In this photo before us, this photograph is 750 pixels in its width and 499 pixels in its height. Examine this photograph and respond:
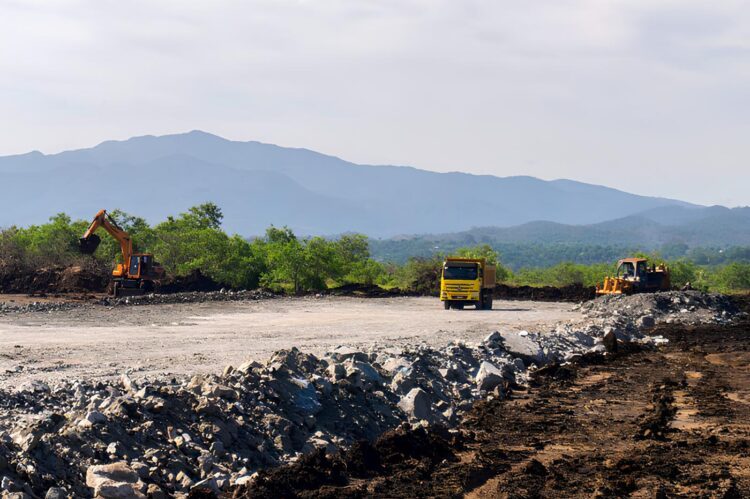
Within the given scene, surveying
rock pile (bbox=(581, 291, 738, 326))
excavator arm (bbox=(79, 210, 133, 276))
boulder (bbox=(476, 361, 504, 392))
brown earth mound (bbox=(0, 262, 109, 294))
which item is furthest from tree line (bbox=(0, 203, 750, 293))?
boulder (bbox=(476, 361, 504, 392))

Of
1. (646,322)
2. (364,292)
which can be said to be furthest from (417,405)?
(364,292)

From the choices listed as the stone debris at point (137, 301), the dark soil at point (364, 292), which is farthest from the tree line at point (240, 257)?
the stone debris at point (137, 301)

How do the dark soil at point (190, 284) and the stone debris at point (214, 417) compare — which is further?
the dark soil at point (190, 284)

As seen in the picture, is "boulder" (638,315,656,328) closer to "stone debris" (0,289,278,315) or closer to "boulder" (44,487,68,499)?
"stone debris" (0,289,278,315)

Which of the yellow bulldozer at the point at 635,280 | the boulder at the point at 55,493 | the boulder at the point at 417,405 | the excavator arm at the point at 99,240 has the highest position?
the excavator arm at the point at 99,240

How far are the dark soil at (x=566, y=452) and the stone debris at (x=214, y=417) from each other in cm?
66

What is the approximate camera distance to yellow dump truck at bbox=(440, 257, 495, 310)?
127ft

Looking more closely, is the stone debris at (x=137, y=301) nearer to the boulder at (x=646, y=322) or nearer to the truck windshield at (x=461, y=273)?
the truck windshield at (x=461, y=273)

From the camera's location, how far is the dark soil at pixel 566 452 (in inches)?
398

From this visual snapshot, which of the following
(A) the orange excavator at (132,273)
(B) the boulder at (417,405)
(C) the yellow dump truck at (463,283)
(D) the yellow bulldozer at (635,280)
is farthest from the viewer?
(A) the orange excavator at (132,273)

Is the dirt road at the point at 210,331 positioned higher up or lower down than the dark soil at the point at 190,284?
lower down

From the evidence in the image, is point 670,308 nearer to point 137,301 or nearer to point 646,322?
point 646,322

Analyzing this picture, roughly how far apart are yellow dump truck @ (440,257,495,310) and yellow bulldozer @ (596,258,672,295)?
26.4 feet

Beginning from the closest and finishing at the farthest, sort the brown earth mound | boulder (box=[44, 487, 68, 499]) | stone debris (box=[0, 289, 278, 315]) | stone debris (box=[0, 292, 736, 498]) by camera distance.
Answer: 1. boulder (box=[44, 487, 68, 499])
2. stone debris (box=[0, 292, 736, 498])
3. stone debris (box=[0, 289, 278, 315])
4. the brown earth mound
